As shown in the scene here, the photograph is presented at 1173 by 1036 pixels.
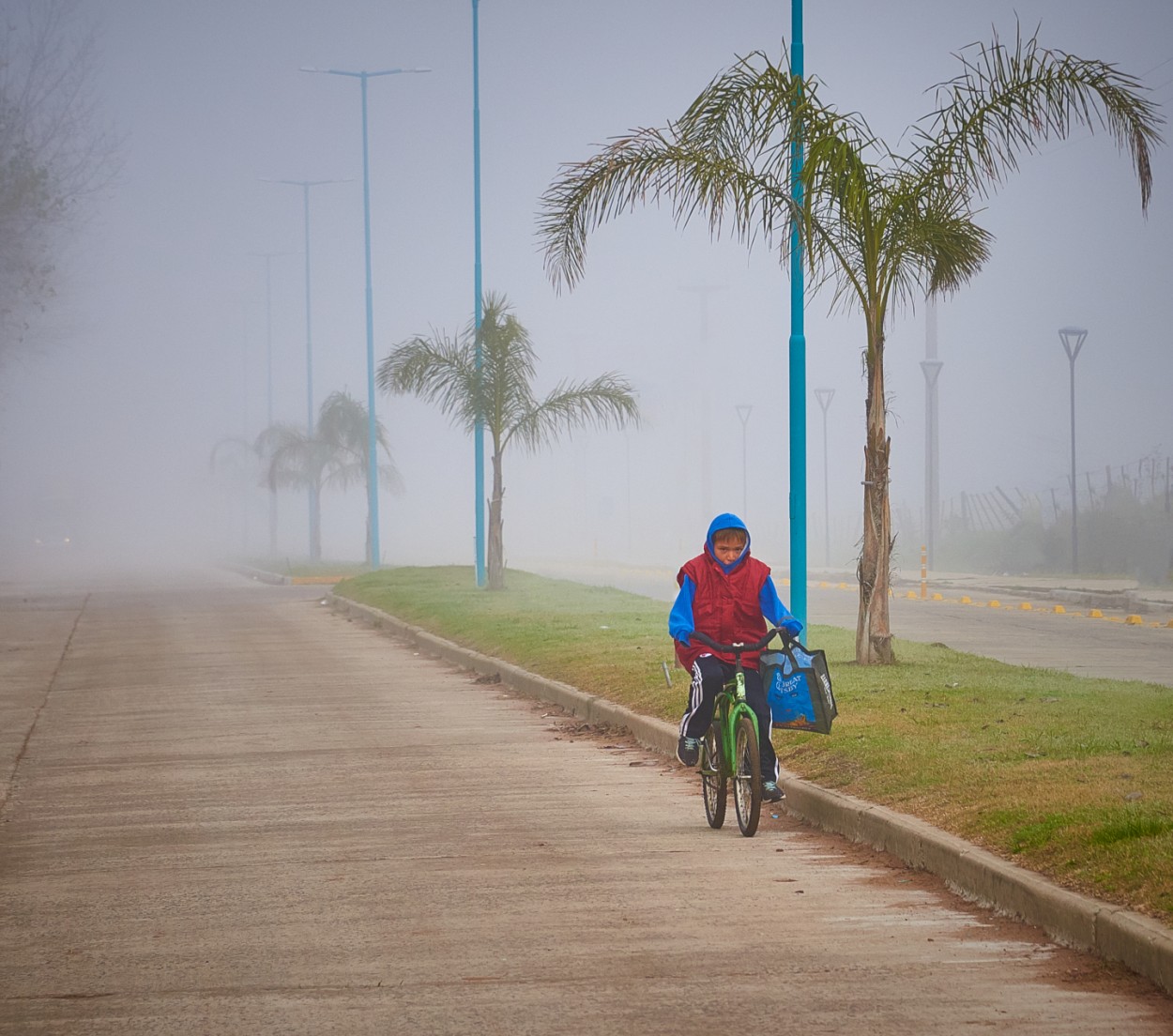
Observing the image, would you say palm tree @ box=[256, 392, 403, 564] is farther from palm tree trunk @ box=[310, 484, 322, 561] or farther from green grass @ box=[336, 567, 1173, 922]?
green grass @ box=[336, 567, 1173, 922]

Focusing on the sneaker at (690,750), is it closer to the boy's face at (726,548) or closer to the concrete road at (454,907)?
the concrete road at (454,907)

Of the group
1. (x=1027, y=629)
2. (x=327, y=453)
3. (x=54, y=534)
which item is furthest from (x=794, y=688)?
(x=54, y=534)

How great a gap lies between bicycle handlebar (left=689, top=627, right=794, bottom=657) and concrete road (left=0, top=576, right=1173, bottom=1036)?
0.98 meters

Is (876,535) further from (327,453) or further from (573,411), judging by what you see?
(327,453)

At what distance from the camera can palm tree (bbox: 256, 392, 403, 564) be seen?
5816cm

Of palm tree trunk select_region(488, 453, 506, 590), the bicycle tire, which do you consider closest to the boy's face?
the bicycle tire

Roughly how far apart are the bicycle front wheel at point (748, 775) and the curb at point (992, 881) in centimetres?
49

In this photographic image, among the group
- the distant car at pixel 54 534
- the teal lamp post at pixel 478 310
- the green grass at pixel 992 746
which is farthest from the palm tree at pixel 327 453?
the distant car at pixel 54 534

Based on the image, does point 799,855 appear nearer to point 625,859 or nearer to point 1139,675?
point 625,859

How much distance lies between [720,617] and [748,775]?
2.81ft

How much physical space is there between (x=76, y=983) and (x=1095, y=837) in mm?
4030

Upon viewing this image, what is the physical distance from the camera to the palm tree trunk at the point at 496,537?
101 feet

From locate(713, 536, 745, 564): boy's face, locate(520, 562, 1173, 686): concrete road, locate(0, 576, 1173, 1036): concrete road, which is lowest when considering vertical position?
locate(0, 576, 1173, 1036): concrete road

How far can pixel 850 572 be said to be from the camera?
45125mm
